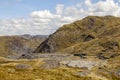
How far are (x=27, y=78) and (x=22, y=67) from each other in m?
31.7

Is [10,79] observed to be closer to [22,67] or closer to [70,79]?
[70,79]

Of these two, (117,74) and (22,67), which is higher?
(22,67)

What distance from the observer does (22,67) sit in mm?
91875

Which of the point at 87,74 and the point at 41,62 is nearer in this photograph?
the point at 87,74

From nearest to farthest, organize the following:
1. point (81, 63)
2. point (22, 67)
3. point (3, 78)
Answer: point (3, 78) < point (22, 67) < point (81, 63)

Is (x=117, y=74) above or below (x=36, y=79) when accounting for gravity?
below

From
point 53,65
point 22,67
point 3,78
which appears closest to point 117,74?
point 53,65

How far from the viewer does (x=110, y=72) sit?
440ft

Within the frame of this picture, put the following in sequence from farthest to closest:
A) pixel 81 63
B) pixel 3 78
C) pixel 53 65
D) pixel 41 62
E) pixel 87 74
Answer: pixel 81 63, pixel 41 62, pixel 53 65, pixel 87 74, pixel 3 78

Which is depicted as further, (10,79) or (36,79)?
(36,79)

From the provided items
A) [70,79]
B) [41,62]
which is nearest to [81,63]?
[41,62]

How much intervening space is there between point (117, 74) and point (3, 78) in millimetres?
88414

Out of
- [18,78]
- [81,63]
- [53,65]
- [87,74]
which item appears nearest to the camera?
[18,78]

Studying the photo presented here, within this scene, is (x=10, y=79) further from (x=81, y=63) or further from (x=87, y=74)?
(x=81, y=63)
